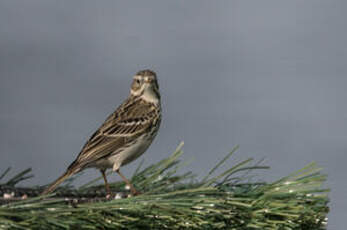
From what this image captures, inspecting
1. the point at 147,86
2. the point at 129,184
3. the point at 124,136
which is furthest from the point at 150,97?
the point at 129,184

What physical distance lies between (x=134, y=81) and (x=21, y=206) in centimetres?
437

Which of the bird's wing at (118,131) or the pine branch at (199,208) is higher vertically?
the bird's wing at (118,131)

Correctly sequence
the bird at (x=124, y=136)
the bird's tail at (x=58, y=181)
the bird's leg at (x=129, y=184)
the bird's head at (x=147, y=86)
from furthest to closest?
the bird's head at (x=147, y=86) < the bird at (x=124, y=136) < the bird's tail at (x=58, y=181) < the bird's leg at (x=129, y=184)

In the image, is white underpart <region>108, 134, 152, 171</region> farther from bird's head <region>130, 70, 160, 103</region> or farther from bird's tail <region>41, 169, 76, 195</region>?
bird's head <region>130, 70, 160, 103</region>

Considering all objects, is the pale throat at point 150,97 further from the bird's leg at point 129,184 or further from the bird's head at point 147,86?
the bird's leg at point 129,184

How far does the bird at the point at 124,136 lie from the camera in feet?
25.8

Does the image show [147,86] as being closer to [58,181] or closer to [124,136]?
[124,136]

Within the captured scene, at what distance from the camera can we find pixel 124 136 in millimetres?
8180

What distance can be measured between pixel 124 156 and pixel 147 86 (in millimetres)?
1314

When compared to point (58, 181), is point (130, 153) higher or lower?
higher

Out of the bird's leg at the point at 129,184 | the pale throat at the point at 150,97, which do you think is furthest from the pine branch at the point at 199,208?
the pale throat at the point at 150,97

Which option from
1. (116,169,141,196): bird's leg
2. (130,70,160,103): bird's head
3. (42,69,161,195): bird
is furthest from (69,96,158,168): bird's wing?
(116,169,141,196): bird's leg

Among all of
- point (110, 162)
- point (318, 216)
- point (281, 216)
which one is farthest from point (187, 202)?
point (110, 162)

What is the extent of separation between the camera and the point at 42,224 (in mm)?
4918
